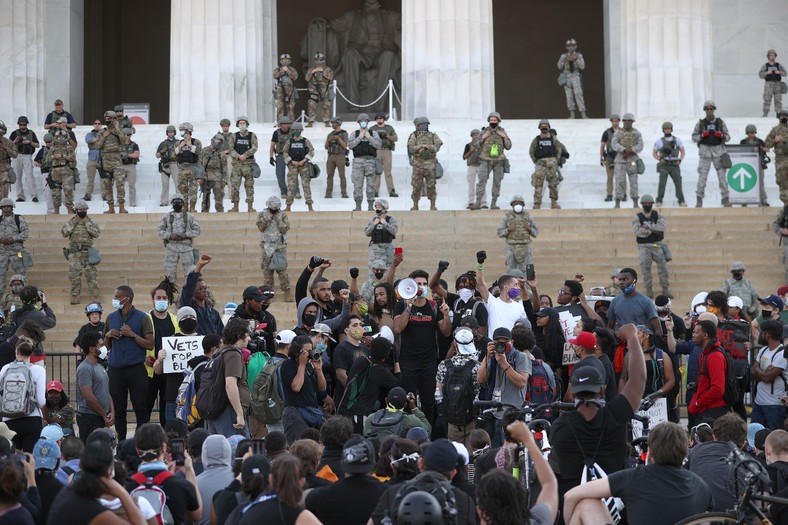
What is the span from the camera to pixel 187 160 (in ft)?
74.3

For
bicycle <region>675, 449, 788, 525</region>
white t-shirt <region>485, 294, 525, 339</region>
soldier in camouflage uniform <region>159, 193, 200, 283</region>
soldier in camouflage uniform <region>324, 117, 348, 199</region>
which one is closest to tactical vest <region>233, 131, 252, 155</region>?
soldier in camouflage uniform <region>324, 117, 348, 199</region>

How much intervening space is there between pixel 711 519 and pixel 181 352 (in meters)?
7.24

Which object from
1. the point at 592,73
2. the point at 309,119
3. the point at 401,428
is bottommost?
the point at 401,428

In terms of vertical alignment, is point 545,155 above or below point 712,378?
above

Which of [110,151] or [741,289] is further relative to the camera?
[110,151]

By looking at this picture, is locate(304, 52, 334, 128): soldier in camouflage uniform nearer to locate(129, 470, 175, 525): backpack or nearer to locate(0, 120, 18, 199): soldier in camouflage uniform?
locate(0, 120, 18, 199): soldier in camouflage uniform

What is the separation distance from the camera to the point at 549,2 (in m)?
39.8

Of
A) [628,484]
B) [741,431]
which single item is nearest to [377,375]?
[741,431]

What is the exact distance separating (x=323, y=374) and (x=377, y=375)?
3.10ft

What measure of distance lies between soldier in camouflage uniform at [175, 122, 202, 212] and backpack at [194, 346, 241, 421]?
36.6 ft

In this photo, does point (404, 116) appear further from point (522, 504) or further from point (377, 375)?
point (522, 504)

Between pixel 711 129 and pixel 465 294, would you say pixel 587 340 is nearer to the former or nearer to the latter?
pixel 465 294

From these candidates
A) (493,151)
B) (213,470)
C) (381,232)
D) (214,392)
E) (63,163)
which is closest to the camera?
(213,470)

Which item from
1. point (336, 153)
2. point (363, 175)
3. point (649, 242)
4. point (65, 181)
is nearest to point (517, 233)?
point (649, 242)
